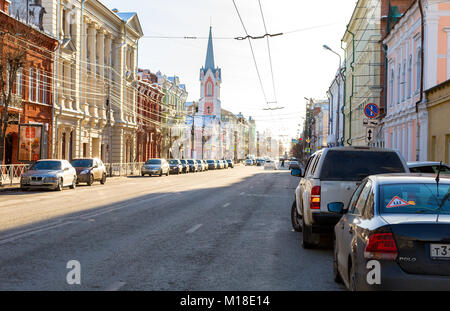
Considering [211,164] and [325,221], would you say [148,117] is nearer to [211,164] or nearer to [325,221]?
[211,164]

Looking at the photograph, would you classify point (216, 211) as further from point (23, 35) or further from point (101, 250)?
point (23, 35)

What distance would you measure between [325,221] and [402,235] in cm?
487

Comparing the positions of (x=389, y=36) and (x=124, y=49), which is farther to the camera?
(x=124, y=49)

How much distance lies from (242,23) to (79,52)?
85.3ft

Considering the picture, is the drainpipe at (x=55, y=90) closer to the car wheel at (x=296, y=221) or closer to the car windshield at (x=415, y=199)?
the car wheel at (x=296, y=221)

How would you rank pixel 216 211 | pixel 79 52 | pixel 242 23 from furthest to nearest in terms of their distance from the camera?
1. pixel 79 52
2. pixel 242 23
3. pixel 216 211

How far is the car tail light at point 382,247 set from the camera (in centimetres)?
520

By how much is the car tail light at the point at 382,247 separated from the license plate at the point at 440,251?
32 centimetres

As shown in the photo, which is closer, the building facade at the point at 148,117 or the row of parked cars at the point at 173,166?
the row of parked cars at the point at 173,166

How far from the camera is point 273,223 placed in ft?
47.9

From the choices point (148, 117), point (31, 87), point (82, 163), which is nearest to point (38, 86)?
point (31, 87)

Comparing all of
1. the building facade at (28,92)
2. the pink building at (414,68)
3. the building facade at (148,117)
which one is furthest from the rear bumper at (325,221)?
the building facade at (148,117)

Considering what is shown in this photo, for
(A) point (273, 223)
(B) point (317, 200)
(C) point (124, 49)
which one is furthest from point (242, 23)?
(C) point (124, 49)

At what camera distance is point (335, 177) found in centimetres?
1026
